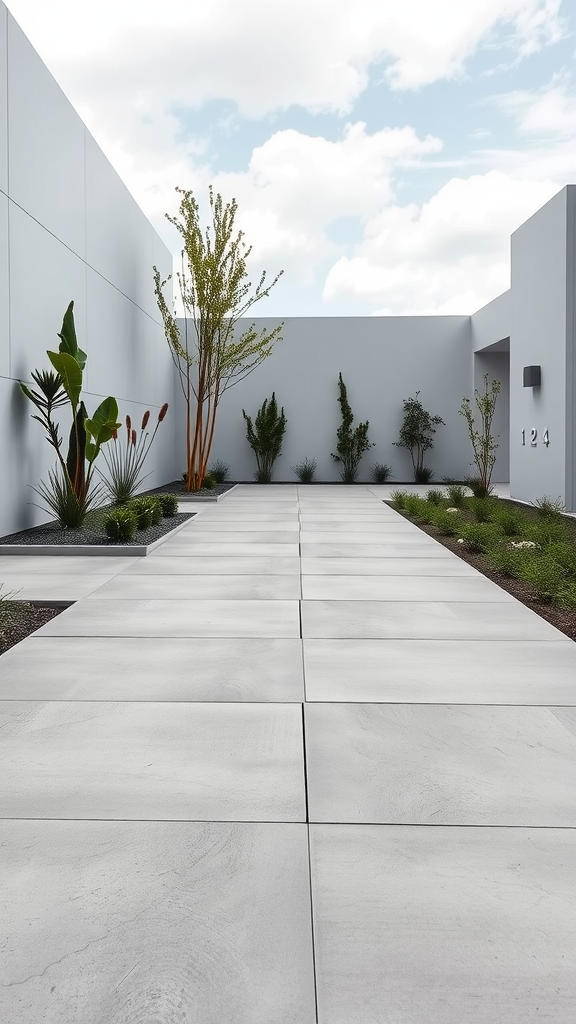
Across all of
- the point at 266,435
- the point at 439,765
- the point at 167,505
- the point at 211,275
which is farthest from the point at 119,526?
the point at 266,435

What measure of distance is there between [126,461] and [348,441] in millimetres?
7169

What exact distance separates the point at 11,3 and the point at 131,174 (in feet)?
15.6

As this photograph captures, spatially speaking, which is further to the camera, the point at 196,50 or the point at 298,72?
the point at 298,72

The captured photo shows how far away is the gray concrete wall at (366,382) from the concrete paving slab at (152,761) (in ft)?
53.3

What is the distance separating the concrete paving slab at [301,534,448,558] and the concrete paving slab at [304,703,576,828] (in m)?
3.95

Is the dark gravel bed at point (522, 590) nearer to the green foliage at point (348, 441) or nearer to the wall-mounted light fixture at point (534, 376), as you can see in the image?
the wall-mounted light fixture at point (534, 376)

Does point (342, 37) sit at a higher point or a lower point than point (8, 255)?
higher

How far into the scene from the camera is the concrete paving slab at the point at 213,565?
6.03 meters

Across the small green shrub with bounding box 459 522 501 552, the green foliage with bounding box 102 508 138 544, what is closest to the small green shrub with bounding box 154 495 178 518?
the green foliage with bounding box 102 508 138 544

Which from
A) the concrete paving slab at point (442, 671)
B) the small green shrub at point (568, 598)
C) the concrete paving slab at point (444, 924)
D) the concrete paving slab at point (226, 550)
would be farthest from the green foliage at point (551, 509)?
the concrete paving slab at point (444, 924)

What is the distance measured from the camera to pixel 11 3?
26.7 feet

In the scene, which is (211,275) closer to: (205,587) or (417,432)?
(417,432)

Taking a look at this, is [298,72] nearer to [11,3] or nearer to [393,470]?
[11,3]

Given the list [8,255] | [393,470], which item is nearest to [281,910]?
[8,255]
